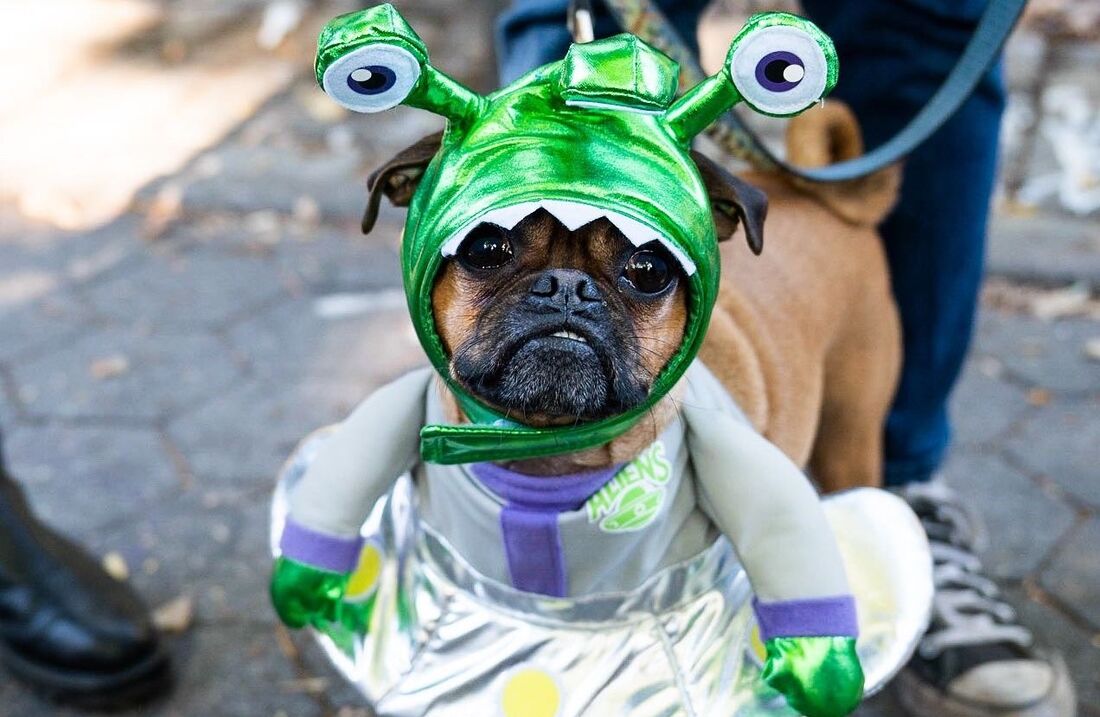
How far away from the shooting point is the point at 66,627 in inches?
79.0

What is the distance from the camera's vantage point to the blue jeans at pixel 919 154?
6.13ft

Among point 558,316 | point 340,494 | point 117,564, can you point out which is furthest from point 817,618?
point 117,564

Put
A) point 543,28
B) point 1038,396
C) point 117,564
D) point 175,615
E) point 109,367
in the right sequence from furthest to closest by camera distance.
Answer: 1. point 109,367
2. point 1038,396
3. point 117,564
4. point 175,615
5. point 543,28

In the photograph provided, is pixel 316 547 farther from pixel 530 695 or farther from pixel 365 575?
pixel 530 695

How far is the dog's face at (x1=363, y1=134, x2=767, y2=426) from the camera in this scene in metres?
1.22

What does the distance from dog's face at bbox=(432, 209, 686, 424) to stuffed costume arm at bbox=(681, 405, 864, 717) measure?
0.18 m

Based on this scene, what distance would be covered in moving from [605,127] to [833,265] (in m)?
0.80

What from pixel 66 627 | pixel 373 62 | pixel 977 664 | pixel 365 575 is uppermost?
pixel 373 62

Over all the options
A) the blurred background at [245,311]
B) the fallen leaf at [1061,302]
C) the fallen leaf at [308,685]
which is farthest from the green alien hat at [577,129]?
the fallen leaf at [1061,302]

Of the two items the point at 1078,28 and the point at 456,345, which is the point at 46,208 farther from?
the point at 1078,28

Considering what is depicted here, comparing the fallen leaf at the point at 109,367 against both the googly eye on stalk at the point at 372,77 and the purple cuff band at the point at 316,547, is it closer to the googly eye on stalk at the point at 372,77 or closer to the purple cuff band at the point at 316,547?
the purple cuff band at the point at 316,547

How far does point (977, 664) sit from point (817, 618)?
793mm

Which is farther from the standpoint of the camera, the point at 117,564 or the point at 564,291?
the point at 117,564

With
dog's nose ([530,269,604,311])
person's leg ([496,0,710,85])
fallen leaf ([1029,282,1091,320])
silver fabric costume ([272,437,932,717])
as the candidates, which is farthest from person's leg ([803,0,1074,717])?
fallen leaf ([1029,282,1091,320])
